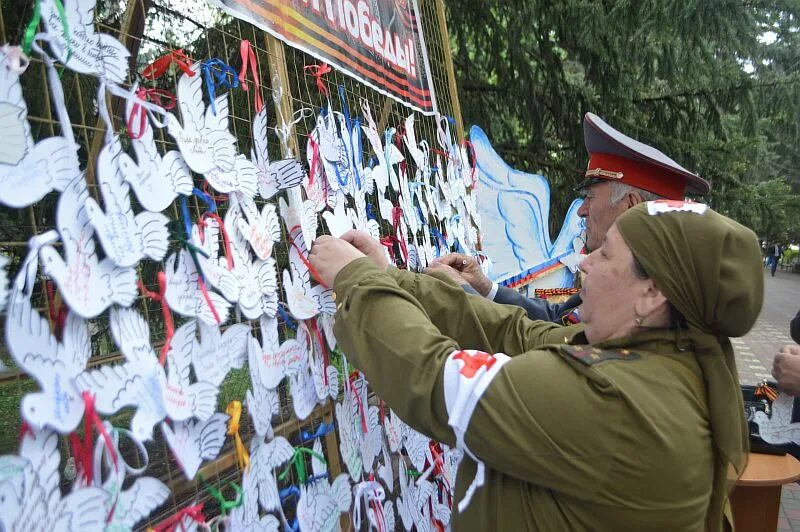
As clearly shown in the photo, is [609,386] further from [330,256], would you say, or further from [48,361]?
[48,361]

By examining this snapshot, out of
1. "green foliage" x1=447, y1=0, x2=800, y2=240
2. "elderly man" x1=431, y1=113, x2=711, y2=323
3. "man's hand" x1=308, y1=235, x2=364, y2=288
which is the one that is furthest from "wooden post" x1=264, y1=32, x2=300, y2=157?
"green foliage" x1=447, y1=0, x2=800, y2=240

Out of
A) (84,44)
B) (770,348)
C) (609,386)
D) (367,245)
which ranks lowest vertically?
(770,348)

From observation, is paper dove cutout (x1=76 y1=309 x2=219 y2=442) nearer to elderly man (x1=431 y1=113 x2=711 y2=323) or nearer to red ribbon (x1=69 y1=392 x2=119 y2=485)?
red ribbon (x1=69 y1=392 x2=119 y2=485)

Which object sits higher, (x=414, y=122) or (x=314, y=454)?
(x=414, y=122)

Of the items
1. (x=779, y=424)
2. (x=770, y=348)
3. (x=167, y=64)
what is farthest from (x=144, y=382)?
(x=770, y=348)

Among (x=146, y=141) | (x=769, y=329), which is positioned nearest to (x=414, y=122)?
(x=146, y=141)

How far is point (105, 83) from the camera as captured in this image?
0.92 metres

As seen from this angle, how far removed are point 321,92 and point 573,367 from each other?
984 millimetres

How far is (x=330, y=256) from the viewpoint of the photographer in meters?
1.31

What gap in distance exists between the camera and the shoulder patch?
3.40 feet

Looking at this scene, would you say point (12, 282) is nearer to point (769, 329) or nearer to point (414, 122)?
point (414, 122)

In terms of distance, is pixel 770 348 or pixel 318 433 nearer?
pixel 318 433

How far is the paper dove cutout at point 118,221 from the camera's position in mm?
880

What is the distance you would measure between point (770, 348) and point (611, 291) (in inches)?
350
